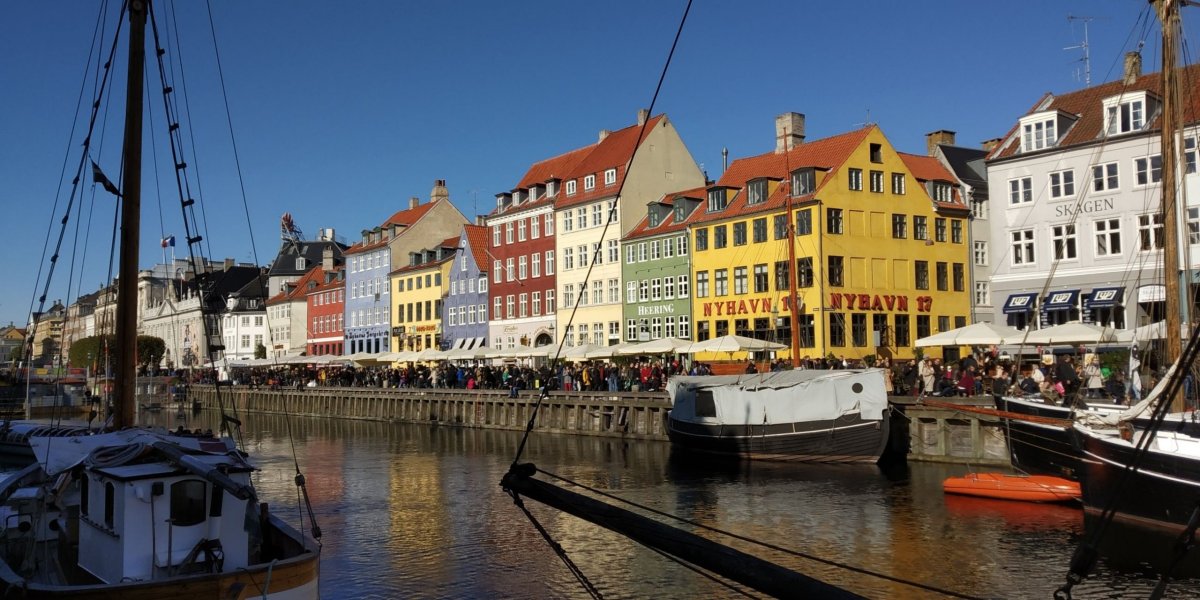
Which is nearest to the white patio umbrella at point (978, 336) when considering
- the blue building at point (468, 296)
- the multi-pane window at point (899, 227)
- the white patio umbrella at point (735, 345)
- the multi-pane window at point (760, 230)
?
the white patio umbrella at point (735, 345)

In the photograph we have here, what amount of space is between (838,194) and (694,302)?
10.8 meters

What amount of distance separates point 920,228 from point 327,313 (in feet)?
226

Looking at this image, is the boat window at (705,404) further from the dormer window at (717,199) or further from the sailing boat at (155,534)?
the dormer window at (717,199)

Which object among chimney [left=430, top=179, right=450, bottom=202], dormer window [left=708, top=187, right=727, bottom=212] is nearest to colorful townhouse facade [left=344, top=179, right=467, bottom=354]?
chimney [left=430, top=179, right=450, bottom=202]

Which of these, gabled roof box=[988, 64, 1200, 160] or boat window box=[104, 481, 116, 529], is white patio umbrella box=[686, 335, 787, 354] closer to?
gabled roof box=[988, 64, 1200, 160]

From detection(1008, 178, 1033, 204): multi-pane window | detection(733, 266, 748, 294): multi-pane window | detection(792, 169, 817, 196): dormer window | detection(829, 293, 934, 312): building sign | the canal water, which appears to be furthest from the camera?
detection(733, 266, 748, 294): multi-pane window

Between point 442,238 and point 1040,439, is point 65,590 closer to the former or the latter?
point 1040,439

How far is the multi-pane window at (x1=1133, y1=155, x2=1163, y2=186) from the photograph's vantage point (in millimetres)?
44375

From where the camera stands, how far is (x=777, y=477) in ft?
103

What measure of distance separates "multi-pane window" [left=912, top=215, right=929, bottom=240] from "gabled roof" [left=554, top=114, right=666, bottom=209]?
18399 mm

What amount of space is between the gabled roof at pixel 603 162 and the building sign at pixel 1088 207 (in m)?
27.1

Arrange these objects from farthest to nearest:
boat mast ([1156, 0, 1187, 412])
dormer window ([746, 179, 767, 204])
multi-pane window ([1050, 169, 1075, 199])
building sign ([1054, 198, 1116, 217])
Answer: dormer window ([746, 179, 767, 204]) → multi-pane window ([1050, 169, 1075, 199]) → building sign ([1054, 198, 1116, 217]) → boat mast ([1156, 0, 1187, 412])

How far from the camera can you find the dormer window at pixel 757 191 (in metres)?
58.2

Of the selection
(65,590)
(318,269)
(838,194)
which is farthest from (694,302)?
(318,269)
